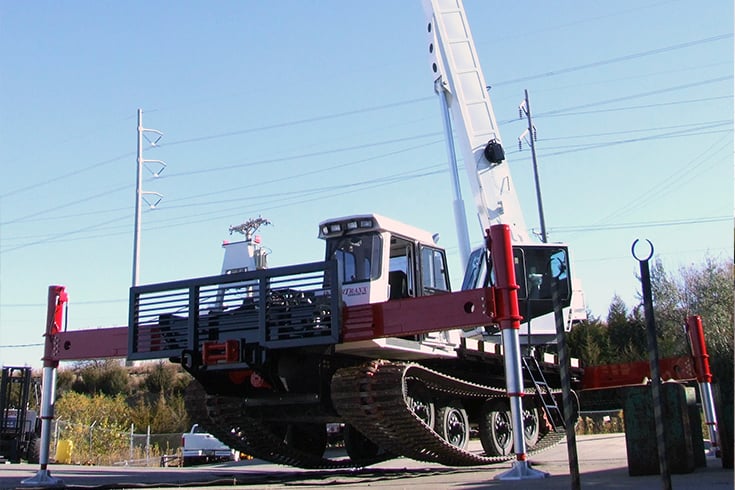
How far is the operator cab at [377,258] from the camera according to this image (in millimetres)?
10234

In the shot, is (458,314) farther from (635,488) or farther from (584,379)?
(584,379)

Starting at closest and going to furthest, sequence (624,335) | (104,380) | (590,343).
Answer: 1. (590,343)
2. (624,335)
3. (104,380)

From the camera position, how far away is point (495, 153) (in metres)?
14.6

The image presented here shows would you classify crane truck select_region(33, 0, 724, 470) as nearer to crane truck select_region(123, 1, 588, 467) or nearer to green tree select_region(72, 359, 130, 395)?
crane truck select_region(123, 1, 588, 467)

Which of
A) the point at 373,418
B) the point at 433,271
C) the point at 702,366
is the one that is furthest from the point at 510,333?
the point at 702,366

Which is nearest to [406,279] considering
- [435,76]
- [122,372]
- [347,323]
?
[347,323]

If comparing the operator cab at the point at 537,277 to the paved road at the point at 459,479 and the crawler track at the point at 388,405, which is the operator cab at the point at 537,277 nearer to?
the paved road at the point at 459,479

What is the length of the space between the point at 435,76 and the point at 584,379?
6435 millimetres

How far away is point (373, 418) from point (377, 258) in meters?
2.09

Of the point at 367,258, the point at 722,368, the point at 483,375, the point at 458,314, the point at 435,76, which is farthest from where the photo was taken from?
the point at 722,368

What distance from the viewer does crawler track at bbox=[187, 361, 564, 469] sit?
31.1ft

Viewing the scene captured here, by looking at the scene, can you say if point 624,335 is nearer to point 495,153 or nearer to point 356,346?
point 495,153

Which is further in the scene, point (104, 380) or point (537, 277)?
point (104, 380)

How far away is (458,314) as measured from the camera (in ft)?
27.5
